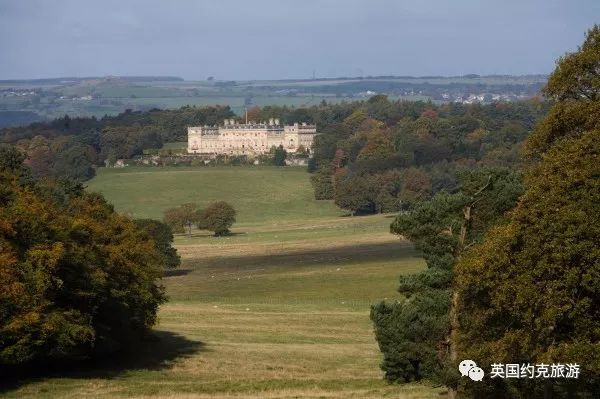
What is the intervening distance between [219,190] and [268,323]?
11801 centimetres

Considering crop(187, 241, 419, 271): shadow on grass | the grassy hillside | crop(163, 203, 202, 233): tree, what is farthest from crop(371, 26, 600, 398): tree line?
the grassy hillside

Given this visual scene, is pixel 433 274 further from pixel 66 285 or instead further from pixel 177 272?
pixel 177 272

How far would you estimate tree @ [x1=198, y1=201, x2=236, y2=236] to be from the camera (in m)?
122

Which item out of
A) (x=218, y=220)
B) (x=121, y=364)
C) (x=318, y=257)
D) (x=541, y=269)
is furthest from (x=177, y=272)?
(x=541, y=269)

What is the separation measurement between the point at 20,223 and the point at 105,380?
549cm

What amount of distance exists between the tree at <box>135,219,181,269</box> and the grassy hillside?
53.4 meters

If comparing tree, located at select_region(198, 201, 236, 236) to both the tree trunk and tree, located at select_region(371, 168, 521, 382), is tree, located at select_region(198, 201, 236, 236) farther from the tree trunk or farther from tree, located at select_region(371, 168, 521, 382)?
the tree trunk

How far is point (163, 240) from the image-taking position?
87.3m

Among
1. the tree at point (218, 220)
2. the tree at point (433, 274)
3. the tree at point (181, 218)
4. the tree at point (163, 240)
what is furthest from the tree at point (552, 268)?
the tree at point (181, 218)

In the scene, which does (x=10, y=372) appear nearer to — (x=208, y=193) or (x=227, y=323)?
(x=227, y=323)

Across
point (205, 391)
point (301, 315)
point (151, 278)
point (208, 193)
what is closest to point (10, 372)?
point (205, 391)

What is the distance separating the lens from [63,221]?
136 feet

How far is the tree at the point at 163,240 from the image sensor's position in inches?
3267

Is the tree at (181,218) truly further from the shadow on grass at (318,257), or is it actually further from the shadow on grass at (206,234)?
the shadow on grass at (318,257)
